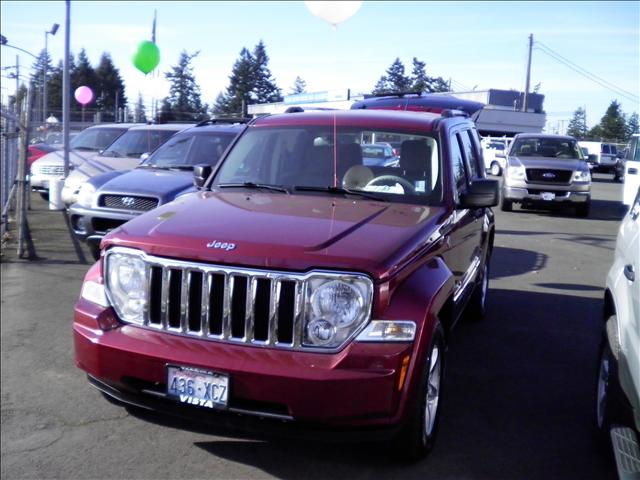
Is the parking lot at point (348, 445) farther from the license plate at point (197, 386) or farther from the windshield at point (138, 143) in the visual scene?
the windshield at point (138, 143)

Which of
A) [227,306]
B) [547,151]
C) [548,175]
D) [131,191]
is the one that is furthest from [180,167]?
[547,151]

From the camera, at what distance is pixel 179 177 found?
920 cm

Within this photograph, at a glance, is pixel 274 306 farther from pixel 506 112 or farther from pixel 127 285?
pixel 506 112

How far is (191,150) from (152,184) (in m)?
1.52

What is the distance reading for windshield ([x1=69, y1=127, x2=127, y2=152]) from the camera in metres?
15.4

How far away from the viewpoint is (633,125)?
6.79 meters

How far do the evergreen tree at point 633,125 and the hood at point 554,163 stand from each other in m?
9.89

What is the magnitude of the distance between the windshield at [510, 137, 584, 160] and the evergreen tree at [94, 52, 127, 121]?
27465 mm

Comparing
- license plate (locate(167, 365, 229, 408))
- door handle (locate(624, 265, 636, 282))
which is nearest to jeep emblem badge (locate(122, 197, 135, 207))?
license plate (locate(167, 365, 229, 408))

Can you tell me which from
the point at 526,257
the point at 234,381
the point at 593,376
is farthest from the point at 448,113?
the point at 526,257

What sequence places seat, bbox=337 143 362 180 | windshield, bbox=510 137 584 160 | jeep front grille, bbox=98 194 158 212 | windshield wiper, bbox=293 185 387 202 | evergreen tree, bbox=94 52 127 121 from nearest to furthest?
1. windshield wiper, bbox=293 185 387 202
2. seat, bbox=337 143 362 180
3. jeep front grille, bbox=98 194 158 212
4. windshield, bbox=510 137 584 160
5. evergreen tree, bbox=94 52 127 121

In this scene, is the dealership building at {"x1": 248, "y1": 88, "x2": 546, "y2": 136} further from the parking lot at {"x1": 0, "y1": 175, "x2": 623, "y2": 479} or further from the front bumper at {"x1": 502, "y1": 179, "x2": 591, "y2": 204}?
the parking lot at {"x1": 0, "y1": 175, "x2": 623, "y2": 479}

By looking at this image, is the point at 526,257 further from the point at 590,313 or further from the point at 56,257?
the point at 56,257

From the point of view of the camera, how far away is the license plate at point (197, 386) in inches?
140
